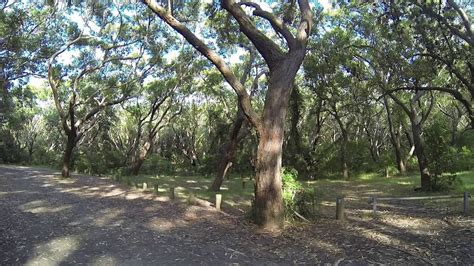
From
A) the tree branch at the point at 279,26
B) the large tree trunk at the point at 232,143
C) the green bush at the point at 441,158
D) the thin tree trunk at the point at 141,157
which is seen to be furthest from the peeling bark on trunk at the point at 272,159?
the thin tree trunk at the point at 141,157

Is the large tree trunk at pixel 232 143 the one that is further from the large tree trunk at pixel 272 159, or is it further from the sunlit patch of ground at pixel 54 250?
the sunlit patch of ground at pixel 54 250

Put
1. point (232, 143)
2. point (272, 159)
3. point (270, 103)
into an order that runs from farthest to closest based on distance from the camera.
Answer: point (232, 143) → point (270, 103) → point (272, 159)

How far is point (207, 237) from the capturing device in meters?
8.24

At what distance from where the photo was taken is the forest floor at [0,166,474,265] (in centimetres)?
664

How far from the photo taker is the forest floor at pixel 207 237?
6637mm

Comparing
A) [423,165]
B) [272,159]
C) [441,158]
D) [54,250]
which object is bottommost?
[54,250]

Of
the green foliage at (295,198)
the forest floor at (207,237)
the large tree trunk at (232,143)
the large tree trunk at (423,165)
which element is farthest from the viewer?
the large tree trunk at (423,165)

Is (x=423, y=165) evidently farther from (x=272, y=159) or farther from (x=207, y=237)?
(x=207, y=237)

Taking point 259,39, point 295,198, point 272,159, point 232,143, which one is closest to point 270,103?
point 272,159

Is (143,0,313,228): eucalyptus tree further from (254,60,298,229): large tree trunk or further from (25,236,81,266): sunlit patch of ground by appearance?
(25,236,81,266): sunlit patch of ground

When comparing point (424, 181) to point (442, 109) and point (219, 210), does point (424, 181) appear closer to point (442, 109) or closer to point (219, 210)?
point (219, 210)

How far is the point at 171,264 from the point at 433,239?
197 inches

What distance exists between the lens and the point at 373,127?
1422 inches

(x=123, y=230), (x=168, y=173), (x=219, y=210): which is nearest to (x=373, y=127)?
(x=168, y=173)
